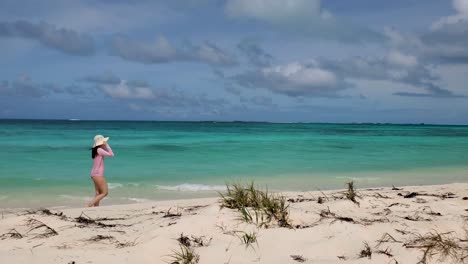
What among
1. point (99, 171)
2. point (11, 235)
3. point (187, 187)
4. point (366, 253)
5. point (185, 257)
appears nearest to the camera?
point (185, 257)

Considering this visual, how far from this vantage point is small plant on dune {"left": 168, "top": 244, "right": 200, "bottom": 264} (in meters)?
3.56

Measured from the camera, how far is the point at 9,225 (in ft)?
15.5

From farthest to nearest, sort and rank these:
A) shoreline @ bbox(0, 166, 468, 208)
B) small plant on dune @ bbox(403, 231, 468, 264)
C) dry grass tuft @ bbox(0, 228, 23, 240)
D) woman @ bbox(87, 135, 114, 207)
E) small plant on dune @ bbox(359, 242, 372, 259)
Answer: shoreline @ bbox(0, 166, 468, 208) < woman @ bbox(87, 135, 114, 207) < dry grass tuft @ bbox(0, 228, 23, 240) < small plant on dune @ bbox(359, 242, 372, 259) < small plant on dune @ bbox(403, 231, 468, 264)

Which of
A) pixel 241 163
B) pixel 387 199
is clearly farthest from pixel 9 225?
pixel 241 163

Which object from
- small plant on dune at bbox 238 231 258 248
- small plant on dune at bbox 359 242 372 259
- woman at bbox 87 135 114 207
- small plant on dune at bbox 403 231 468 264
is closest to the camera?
small plant on dune at bbox 403 231 468 264

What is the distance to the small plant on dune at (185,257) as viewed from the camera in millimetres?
3562

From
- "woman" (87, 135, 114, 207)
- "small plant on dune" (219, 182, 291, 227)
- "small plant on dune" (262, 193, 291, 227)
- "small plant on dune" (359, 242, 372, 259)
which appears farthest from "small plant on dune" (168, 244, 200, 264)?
"woman" (87, 135, 114, 207)

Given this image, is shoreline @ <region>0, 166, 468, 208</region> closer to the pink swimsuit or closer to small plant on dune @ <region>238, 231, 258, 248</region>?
the pink swimsuit

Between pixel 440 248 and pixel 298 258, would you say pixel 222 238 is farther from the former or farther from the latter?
pixel 440 248

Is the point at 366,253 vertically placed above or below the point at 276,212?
below

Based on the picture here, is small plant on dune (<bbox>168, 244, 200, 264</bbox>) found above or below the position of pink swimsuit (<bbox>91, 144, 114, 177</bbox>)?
below

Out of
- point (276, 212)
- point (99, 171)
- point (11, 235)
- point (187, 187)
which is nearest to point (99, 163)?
point (99, 171)

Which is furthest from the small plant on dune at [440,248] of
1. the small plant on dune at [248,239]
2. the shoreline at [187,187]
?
the shoreline at [187,187]

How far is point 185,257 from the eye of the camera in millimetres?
3559
